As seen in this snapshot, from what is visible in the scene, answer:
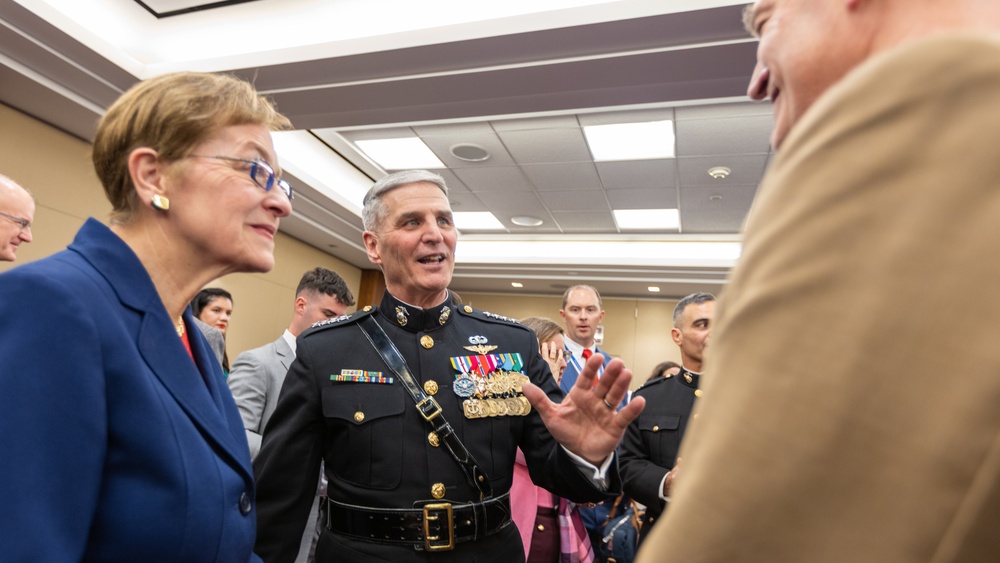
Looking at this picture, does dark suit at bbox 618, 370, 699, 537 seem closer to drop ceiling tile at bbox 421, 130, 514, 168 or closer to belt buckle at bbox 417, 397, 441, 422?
belt buckle at bbox 417, 397, 441, 422

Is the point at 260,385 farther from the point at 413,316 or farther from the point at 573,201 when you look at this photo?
the point at 573,201

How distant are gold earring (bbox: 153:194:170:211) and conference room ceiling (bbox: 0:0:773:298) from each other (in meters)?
2.96

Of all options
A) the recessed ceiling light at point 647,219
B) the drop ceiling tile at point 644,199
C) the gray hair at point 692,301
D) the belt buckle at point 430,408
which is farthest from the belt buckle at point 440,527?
the recessed ceiling light at point 647,219

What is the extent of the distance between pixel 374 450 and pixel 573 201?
21.0ft

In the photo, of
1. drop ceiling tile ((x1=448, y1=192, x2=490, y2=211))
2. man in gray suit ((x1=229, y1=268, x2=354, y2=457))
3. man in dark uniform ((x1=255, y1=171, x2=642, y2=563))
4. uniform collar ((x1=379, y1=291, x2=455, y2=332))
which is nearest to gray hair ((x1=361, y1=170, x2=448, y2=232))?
man in dark uniform ((x1=255, y1=171, x2=642, y2=563))

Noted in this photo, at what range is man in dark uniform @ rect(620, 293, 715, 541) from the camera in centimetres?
269

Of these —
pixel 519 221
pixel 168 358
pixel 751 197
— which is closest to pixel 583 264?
pixel 519 221

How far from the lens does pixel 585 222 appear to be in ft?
28.7

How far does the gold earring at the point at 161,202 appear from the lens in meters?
1.20

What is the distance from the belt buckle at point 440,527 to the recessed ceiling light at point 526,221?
23.5ft

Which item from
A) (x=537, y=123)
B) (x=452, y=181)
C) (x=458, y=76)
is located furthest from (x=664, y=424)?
(x=452, y=181)

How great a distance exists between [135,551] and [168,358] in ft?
1.03

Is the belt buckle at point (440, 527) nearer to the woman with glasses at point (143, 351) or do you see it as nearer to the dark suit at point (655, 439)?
the woman with glasses at point (143, 351)

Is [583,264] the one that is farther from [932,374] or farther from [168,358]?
[932,374]
